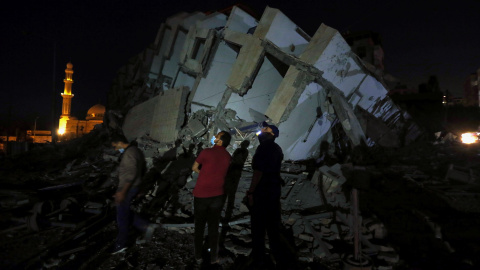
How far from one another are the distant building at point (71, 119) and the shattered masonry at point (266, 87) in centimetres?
3429

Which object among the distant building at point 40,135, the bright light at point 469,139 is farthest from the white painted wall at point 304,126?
the distant building at point 40,135

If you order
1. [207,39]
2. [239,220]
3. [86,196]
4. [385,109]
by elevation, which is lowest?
[239,220]

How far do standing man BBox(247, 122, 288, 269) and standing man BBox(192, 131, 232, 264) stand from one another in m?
0.39

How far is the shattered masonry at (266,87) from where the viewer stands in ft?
24.1

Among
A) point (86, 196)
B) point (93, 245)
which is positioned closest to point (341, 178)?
point (93, 245)

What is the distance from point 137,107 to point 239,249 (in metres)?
9.70

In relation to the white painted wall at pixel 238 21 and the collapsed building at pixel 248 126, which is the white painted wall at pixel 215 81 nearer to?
the collapsed building at pixel 248 126

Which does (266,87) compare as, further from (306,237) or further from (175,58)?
(306,237)

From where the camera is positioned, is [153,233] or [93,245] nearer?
[93,245]

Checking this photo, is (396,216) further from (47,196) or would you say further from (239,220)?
(47,196)

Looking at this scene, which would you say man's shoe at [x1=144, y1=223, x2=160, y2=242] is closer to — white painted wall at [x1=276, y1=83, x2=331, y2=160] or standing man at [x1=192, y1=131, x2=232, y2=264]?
standing man at [x1=192, y1=131, x2=232, y2=264]

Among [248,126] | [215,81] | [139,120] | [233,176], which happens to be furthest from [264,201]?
[139,120]

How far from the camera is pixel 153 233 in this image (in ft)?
13.6

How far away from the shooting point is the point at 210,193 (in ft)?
10.0
